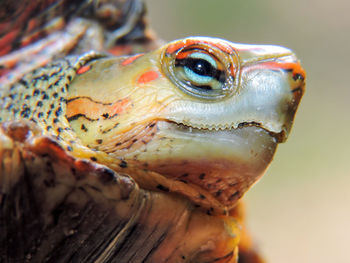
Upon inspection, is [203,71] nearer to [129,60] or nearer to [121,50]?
[129,60]

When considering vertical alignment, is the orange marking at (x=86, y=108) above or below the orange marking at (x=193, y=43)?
below

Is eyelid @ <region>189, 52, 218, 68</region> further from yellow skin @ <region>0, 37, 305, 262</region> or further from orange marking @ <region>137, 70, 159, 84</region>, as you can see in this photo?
orange marking @ <region>137, 70, 159, 84</region>

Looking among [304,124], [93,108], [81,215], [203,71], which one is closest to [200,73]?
[203,71]

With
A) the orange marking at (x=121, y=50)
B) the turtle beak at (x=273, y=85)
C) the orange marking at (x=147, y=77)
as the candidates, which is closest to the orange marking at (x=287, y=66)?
the turtle beak at (x=273, y=85)

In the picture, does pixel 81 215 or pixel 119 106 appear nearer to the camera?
pixel 81 215

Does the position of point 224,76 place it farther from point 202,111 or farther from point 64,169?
point 64,169

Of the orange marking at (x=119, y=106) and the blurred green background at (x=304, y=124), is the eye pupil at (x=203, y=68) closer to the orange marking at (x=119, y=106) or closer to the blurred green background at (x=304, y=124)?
the orange marking at (x=119, y=106)
